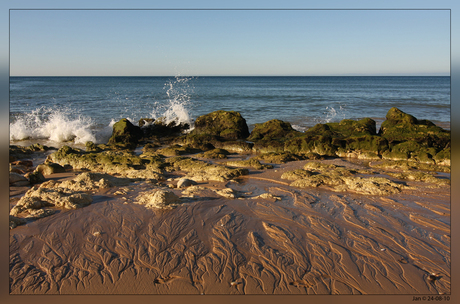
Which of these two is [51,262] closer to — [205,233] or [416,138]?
[205,233]

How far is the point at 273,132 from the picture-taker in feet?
43.3

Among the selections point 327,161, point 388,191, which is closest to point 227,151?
point 327,161

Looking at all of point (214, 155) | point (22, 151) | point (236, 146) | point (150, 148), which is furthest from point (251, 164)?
point (22, 151)

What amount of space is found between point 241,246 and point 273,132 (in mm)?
9169

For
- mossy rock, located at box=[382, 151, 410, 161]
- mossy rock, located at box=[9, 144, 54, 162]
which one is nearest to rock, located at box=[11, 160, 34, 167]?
mossy rock, located at box=[9, 144, 54, 162]

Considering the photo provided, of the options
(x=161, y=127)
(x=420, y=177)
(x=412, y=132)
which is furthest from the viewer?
(x=161, y=127)

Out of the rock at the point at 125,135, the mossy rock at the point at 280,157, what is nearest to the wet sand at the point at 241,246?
the mossy rock at the point at 280,157

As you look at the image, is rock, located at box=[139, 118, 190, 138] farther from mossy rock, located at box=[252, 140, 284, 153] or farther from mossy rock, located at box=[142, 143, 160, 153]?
mossy rock, located at box=[252, 140, 284, 153]

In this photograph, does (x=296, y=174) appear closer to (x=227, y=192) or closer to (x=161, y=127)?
(x=227, y=192)

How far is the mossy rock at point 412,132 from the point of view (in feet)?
33.8

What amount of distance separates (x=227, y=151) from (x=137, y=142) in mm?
4657

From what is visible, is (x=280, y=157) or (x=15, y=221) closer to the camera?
(x=15, y=221)

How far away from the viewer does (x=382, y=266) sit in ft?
13.3

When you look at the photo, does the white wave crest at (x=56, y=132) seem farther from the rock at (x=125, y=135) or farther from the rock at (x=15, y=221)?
the rock at (x=15, y=221)
